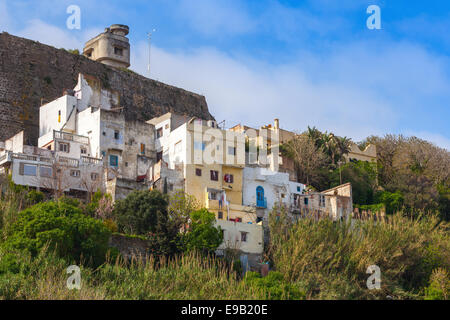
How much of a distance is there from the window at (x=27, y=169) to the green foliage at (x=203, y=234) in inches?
357

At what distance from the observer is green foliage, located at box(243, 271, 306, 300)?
30953mm

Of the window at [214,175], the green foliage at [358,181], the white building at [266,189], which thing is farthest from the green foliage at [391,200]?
the window at [214,175]

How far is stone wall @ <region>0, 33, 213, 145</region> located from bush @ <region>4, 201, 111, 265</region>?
15377 mm

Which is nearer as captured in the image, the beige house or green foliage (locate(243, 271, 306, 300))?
green foliage (locate(243, 271, 306, 300))

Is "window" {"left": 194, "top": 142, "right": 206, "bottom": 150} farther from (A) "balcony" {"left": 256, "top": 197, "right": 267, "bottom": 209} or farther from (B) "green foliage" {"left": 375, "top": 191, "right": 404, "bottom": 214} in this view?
(B) "green foliage" {"left": 375, "top": 191, "right": 404, "bottom": 214}

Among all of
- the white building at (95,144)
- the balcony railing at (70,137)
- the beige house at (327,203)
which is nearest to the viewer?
the white building at (95,144)

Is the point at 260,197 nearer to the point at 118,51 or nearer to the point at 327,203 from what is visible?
the point at 327,203

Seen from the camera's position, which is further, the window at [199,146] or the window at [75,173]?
the window at [199,146]

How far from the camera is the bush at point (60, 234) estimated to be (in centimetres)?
3103

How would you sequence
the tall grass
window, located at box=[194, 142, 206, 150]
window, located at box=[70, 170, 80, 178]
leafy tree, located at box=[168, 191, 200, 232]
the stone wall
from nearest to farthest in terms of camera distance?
the tall grass < leafy tree, located at box=[168, 191, 200, 232] < window, located at box=[70, 170, 80, 178] < window, located at box=[194, 142, 206, 150] < the stone wall

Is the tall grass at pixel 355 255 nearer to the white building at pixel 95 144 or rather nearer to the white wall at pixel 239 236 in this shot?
the white wall at pixel 239 236

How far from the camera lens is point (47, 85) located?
5478 centimetres

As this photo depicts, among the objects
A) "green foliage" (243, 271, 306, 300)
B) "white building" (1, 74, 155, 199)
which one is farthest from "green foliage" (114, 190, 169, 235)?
"green foliage" (243, 271, 306, 300)
